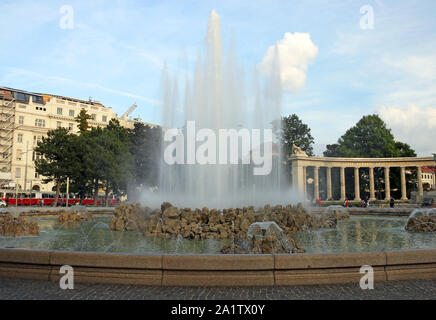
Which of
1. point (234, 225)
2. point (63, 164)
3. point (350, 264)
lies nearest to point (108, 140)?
point (63, 164)

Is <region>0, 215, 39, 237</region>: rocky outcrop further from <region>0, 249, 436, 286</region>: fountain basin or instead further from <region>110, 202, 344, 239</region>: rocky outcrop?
<region>0, 249, 436, 286</region>: fountain basin

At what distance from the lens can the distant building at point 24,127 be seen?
75.5m

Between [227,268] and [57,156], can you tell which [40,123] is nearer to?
[57,156]

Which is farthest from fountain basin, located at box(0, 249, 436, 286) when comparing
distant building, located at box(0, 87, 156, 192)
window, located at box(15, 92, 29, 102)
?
window, located at box(15, 92, 29, 102)

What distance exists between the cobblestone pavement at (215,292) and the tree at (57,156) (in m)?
45.0

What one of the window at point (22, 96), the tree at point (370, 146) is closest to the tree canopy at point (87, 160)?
the window at point (22, 96)

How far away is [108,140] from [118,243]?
40.0m

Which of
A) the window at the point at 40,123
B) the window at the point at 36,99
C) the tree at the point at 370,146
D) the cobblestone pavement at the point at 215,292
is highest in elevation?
the window at the point at 36,99

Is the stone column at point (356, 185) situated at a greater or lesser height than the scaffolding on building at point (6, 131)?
lesser

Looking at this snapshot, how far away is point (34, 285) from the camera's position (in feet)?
25.1

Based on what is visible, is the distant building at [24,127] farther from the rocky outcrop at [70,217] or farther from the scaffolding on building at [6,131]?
the rocky outcrop at [70,217]

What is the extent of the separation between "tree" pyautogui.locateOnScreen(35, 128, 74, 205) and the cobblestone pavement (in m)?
45.0

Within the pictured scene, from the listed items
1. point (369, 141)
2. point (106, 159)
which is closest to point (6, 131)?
point (106, 159)
